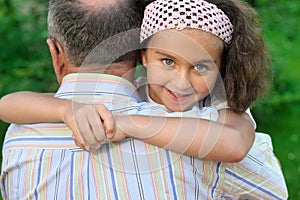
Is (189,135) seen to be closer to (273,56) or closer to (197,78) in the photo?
(197,78)

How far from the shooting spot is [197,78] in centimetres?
213

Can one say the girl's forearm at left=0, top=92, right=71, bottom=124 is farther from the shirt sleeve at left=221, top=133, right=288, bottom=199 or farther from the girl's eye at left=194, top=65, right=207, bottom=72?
the shirt sleeve at left=221, top=133, right=288, bottom=199

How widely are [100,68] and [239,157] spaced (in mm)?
486

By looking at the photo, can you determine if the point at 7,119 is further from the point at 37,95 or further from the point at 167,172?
the point at 167,172

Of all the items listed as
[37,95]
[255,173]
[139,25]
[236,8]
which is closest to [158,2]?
[139,25]

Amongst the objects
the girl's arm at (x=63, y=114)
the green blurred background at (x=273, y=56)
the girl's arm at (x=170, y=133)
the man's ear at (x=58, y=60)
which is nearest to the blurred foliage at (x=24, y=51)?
the green blurred background at (x=273, y=56)

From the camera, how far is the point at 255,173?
86.9 inches

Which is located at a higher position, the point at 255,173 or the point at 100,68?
the point at 100,68

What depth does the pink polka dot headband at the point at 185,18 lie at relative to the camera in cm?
210

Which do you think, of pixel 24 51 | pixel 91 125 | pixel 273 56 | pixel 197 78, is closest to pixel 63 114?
pixel 91 125

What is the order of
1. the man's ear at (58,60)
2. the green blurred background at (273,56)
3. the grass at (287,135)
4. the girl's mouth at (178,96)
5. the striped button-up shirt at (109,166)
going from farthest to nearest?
the green blurred background at (273,56)
the grass at (287,135)
the man's ear at (58,60)
the girl's mouth at (178,96)
the striped button-up shirt at (109,166)

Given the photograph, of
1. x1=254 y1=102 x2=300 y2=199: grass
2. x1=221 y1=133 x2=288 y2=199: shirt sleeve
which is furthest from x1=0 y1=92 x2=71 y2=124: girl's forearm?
x1=254 y1=102 x2=300 y2=199: grass

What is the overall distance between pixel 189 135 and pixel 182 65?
0.24 m

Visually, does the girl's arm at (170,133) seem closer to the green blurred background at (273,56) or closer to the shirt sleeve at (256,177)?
the shirt sleeve at (256,177)
